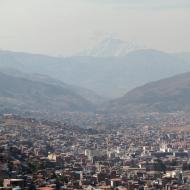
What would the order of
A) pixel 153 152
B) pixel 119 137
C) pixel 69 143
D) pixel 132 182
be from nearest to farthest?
pixel 132 182 < pixel 153 152 < pixel 69 143 < pixel 119 137

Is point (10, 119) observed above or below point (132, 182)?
above

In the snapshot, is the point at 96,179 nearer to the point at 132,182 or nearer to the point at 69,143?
the point at 132,182

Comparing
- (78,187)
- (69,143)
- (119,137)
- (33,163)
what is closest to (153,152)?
(69,143)

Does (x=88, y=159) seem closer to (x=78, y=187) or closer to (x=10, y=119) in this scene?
(x=78, y=187)

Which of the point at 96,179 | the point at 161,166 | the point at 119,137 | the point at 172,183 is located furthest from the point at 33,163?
the point at 119,137

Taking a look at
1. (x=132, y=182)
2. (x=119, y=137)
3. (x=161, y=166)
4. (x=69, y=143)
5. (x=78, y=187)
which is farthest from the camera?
(x=119, y=137)

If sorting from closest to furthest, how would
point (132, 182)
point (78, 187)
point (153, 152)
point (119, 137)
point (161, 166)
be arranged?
point (78, 187) → point (132, 182) → point (161, 166) → point (153, 152) → point (119, 137)

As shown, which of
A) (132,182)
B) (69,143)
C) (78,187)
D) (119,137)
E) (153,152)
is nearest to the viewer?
(78,187)

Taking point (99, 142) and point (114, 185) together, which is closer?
point (114, 185)

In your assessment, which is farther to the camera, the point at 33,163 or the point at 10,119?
the point at 10,119
